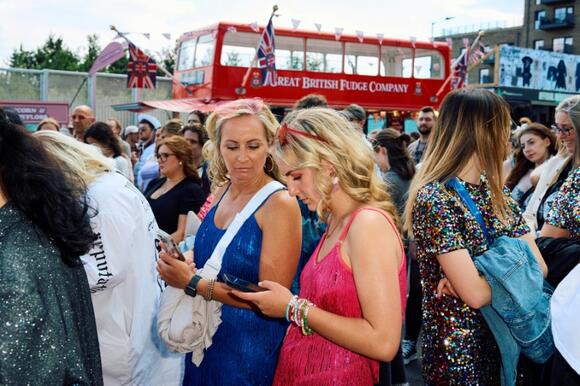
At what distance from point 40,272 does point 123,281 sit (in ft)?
3.27

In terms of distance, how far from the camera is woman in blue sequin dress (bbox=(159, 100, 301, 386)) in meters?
2.53

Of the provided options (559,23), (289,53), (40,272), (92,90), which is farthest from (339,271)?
(559,23)

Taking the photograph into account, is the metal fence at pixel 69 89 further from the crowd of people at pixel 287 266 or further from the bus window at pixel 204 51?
the crowd of people at pixel 287 266

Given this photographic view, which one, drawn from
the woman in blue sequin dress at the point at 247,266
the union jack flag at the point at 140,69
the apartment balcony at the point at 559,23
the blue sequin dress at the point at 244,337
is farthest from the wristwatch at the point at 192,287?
the apartment balcony at the point at 559,23

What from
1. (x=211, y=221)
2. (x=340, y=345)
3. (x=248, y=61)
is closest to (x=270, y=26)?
(x=248, y=61)

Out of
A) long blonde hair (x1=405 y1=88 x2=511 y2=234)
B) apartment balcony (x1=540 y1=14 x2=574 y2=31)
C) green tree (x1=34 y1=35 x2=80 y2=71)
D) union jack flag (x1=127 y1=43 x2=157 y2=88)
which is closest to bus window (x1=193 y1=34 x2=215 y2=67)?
union jack flag (x1=127 y1=43 x2=157 y2=88)

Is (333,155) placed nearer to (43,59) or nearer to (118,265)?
(118,265)

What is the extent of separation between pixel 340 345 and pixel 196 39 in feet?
53.1

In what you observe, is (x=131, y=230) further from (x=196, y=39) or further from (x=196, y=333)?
(x=196, y=39)

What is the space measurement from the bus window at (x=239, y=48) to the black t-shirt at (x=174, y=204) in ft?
38.1

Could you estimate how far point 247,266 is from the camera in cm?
257

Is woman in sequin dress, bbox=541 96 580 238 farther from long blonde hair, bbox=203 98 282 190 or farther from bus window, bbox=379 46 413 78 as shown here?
bus window, bbox=379 46 413 78

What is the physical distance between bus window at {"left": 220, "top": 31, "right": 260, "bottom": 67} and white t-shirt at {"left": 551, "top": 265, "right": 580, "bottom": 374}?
1516 cm

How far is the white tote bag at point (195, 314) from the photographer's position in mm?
2463
